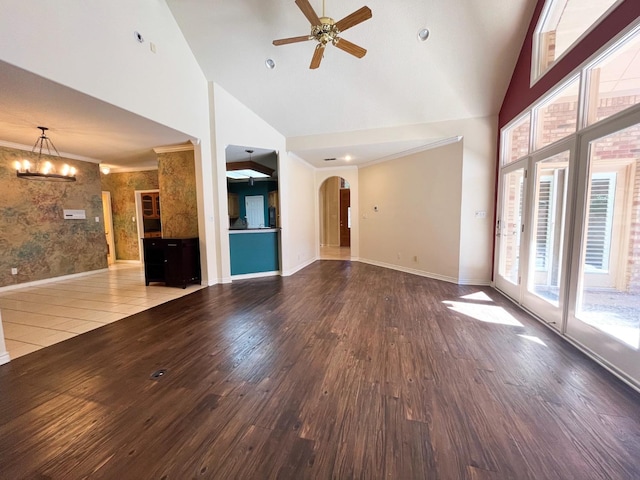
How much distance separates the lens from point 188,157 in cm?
496

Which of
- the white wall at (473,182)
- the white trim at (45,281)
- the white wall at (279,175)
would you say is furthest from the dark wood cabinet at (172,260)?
the white wall at (473,182)

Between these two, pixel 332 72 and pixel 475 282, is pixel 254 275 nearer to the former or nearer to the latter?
pixel 332 72

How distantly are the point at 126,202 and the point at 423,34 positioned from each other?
306 inches

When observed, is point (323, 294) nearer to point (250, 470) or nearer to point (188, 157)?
point (250, 470)

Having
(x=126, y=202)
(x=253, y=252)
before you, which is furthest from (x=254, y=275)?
(x=126, y=202)

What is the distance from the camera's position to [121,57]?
3105 mm

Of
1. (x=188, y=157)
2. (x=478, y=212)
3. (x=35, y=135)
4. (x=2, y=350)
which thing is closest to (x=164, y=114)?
(x=188, y=157)

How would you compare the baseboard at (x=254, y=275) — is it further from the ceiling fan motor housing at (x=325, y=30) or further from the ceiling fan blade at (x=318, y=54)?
the ceiling fan motor housing at (x=325, y=30)

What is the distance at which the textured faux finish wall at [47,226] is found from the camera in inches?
→ 184

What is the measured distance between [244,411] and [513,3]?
4933mm

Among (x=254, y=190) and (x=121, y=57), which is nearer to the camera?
(x=121, y=57)

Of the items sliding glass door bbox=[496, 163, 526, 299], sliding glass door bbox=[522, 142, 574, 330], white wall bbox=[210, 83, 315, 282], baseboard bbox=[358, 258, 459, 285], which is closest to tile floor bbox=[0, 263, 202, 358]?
white wall bbox=[210, 83, 315, 282]

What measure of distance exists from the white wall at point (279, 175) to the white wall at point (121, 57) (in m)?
0.21

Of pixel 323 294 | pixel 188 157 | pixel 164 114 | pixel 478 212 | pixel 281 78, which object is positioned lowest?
pixel 323 294
